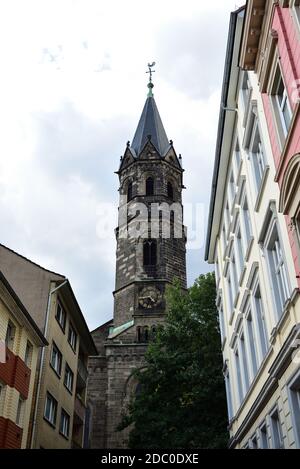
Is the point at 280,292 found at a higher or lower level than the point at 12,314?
lower

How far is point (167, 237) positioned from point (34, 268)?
883 inches

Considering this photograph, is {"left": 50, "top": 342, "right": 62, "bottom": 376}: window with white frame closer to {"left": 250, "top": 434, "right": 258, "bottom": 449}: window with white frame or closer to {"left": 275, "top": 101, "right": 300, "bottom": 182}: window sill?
{"left": 250, "top": 434, "right": 258, "bottom": 449}: window with white frame

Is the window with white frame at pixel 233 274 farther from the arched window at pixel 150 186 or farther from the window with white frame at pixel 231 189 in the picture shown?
the arched window at pixel 150 186

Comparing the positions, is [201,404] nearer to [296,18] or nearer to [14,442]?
[14,442]

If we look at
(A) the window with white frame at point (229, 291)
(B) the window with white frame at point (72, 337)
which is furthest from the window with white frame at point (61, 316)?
(A) the window with white frame at point (229, 291)

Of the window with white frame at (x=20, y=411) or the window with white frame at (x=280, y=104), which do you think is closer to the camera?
the window with white frame at (x=280, y=104)

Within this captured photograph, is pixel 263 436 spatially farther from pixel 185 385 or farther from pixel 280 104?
pixel 185 385

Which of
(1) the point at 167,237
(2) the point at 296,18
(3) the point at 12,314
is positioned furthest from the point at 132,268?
(2) the point at 296,18

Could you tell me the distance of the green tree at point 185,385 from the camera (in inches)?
932

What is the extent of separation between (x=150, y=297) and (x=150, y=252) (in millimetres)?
4812

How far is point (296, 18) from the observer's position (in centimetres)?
957

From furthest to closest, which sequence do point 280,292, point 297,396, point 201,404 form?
point 201,404
point 280,292
point 297,396

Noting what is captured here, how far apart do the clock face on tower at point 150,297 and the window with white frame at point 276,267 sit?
3192 centimetres
